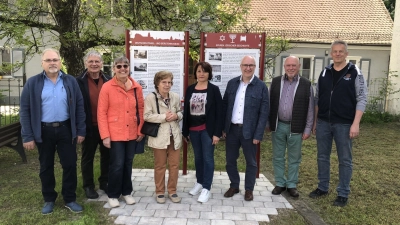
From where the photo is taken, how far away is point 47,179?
3.87 meters

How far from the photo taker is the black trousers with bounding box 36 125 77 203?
3711 millimetres

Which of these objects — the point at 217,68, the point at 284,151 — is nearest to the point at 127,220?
the point at 284,151

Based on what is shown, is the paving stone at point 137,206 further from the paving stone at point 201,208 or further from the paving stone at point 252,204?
the paving stone at point 252,204

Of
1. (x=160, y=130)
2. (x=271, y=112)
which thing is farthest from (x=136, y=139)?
(x=271, y=112)

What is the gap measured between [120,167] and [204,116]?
120 centimetres

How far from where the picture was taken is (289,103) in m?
4.36

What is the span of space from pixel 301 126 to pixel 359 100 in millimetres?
763

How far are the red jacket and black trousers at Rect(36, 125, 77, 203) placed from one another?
40 centimetres

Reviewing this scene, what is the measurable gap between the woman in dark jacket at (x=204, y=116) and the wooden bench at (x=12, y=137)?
341 centimetres

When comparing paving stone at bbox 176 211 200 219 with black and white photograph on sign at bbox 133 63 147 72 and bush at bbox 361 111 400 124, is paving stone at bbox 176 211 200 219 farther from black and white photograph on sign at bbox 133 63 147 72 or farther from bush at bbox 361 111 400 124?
bush at bbox 361 111 400 124

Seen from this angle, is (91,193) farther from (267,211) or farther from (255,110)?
(255,110)

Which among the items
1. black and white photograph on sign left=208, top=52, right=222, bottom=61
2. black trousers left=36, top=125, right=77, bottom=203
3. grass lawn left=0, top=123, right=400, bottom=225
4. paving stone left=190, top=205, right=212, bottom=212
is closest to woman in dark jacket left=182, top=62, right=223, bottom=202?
paving stone left=190, top=205, right=212, bottom=212

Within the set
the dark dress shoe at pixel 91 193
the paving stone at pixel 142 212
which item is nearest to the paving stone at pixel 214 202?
the paving stone at pixel 142 212

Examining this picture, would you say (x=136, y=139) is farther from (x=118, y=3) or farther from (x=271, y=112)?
(x=118, y=3)
